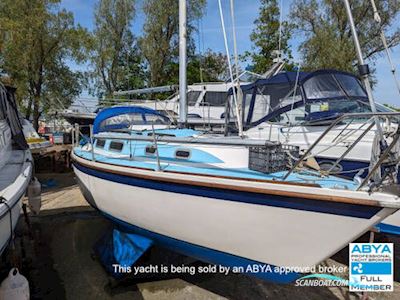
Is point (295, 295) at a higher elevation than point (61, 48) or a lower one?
lower

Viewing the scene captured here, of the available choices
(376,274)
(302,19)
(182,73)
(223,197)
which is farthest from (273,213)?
(302,19)

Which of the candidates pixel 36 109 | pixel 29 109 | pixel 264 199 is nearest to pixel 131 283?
pixel 264 199

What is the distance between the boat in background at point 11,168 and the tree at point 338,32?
12.9 meters

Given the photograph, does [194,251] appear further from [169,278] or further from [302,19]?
[302,19]

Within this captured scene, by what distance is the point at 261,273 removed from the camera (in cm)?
308

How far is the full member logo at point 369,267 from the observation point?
3.53m

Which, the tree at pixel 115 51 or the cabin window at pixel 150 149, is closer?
the cabin window at pixel 150 149

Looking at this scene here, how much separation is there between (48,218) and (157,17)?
1569 cm

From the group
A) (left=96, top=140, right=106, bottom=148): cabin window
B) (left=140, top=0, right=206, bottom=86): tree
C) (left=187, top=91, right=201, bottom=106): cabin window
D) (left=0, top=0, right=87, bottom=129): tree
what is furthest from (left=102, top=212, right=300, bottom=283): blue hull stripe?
(left=140, top=0, right=206, bottom=86): tree

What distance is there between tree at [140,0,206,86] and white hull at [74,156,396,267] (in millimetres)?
16070

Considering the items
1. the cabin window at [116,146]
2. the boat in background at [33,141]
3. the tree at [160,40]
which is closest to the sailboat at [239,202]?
the cabin window at [116,146]

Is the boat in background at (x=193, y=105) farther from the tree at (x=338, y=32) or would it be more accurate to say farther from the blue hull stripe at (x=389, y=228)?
the blue hull stripe at (x=389, y=228)

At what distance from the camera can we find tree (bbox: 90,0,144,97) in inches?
772

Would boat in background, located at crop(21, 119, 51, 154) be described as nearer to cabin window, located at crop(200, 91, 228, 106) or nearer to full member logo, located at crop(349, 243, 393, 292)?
full member logo, located at crop(349, 243, 393, 292)
